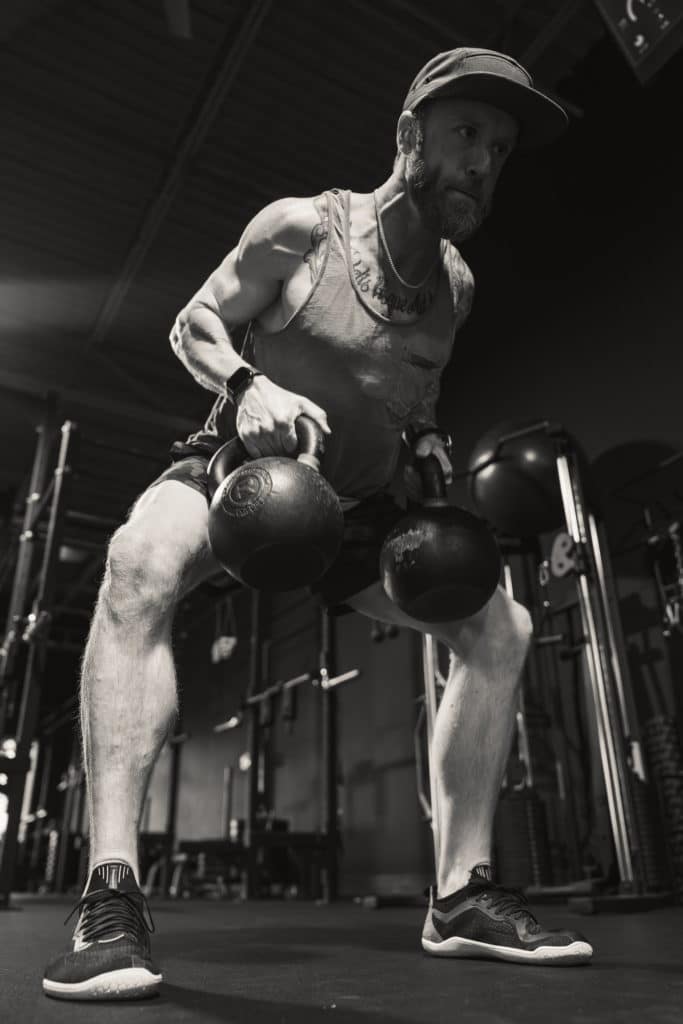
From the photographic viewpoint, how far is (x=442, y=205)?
1.52 meters

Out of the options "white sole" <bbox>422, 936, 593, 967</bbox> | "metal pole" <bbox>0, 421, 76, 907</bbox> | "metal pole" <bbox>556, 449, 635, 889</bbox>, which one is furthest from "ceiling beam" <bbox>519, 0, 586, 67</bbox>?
"white sole" <bbox>422, 936, 593, 967</bbox>

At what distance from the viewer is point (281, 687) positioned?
4863 millimetres

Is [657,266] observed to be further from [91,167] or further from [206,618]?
[206,618]

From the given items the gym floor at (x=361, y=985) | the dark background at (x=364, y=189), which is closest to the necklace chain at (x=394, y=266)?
the gym floor at (x=361, y=985)

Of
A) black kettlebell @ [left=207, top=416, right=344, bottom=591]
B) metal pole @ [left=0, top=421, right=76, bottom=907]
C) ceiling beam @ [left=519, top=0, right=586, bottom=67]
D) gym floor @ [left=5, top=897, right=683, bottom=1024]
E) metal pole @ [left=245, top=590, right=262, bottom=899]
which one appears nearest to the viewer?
gym floor @ [left=5, top=897, right=683, bottom=1024]

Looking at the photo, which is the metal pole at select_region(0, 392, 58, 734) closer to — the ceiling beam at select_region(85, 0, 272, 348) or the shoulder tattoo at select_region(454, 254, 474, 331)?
the ceiling beam at select_region(85, 0, 272, 348)

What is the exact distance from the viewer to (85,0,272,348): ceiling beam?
423 centimetres

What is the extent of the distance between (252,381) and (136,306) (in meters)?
4.99

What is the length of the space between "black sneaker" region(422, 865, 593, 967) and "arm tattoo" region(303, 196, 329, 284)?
3.71ft

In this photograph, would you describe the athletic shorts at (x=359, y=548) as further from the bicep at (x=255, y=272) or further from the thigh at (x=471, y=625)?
the bicep at (x=255, y=272)

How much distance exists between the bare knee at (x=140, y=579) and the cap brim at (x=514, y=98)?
0.96m

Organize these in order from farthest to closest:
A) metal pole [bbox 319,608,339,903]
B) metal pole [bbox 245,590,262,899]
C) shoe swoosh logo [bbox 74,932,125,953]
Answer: metal pole [bbox 245,590,262,899], metal pole [bbox 319,608,339,903], shoe swoosh logo [bbox 74,932,125,953]

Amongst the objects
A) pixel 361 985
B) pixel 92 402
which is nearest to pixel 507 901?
pixel 361 985

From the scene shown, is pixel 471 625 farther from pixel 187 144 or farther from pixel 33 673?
pixel 187 144
